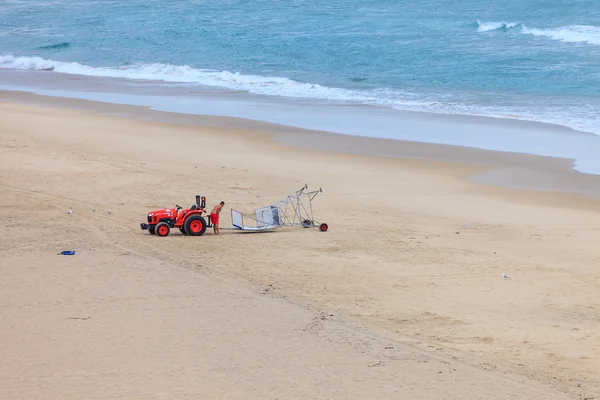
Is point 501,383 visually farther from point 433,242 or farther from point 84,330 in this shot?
point 433,242

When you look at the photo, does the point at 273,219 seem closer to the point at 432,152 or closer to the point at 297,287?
the point at 297,287

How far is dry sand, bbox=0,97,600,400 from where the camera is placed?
311 inches

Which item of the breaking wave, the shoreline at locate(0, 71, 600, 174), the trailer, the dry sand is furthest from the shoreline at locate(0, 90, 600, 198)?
the breaking wave

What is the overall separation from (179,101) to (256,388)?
2023 centimetres

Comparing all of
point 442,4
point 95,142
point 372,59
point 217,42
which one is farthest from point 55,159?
point 442,4

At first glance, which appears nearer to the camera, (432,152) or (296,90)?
(432,152)

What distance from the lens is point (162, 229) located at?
12562 millimetres

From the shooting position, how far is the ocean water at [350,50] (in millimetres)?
27531

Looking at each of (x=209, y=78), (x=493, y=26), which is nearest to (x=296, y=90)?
(x=209, y=78)

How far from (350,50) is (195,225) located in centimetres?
2525

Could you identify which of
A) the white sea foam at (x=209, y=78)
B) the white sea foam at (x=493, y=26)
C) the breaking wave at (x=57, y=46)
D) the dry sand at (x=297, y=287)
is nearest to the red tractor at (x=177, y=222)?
the dry sand at (x=297, y=287)

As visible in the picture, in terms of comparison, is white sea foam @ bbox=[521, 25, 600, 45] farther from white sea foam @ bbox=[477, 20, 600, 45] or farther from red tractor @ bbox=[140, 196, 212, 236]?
red tractor @ bbox=[140, 196, 212, 236]

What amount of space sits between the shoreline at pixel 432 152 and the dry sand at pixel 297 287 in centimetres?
26

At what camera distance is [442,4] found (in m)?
48.0
